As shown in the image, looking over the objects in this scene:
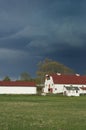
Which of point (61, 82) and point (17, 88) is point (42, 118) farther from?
point (61, 82)

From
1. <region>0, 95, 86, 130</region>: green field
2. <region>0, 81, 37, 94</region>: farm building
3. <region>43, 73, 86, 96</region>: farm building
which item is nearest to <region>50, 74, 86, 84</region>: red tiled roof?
<region>43, 73, 86, 96</region>: farm building

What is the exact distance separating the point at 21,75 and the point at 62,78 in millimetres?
25752

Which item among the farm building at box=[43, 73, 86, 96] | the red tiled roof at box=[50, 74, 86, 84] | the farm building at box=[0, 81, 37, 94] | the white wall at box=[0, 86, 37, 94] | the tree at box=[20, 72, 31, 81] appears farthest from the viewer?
the tree at box=[20, 72, 31, 81]

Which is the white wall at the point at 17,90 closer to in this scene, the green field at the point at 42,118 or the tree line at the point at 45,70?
the tree line at the point at 45,70

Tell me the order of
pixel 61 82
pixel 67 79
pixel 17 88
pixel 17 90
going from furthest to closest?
pixel 67 79 < pixel 61 82 < pixel 17 90 < pixel 17 88

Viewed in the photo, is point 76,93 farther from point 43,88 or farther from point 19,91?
point 43,88

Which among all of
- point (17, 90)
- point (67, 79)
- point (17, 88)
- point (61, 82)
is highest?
point (67, 79)

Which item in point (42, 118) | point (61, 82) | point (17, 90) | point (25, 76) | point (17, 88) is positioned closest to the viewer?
→ point (42, 118)

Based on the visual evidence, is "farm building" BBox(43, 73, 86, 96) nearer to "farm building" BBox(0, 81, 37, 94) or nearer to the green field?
"farm building" BBox(0, 81, 37, 94)

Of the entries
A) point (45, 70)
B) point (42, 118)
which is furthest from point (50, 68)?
point (42, 118)

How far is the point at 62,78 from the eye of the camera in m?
124

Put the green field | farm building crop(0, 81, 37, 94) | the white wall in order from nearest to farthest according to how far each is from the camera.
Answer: the green field → farm building crop(0, 81, 37, 94) → the white wall

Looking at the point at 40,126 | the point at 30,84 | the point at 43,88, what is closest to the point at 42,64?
the point at 43,88

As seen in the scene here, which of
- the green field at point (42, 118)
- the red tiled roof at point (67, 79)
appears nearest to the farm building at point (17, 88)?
the red tiled roof at point (67, 79)
